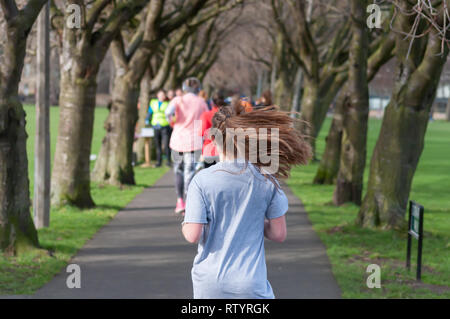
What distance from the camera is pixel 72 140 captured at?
11.9m

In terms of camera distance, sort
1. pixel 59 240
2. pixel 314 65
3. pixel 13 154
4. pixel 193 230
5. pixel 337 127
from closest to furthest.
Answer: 1. pixel 193 230
2. pixel 13 154
3. pixel 59 240
4. pixel 337 127
5. pixel 314 65

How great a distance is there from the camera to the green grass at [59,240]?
23.6 ft

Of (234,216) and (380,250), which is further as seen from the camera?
(380,250)

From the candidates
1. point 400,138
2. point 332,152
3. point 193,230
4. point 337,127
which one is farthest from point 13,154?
point 332,152

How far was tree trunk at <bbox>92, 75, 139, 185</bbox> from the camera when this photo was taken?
634 inches

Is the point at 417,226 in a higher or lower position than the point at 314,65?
lower

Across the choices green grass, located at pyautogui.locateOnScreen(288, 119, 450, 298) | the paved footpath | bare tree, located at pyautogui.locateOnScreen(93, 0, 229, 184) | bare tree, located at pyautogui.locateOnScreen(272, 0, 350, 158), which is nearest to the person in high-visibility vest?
bare tree, located at pyautogui.locateOnScreen(272, 0, 350, 158)

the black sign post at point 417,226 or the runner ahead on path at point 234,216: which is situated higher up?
the runner ahead on path at point 234,216

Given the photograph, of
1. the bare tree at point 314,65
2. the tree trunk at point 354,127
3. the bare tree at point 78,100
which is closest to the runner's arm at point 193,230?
the bare tree at point 78,100

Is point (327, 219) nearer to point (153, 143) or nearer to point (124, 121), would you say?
point (124, 121)

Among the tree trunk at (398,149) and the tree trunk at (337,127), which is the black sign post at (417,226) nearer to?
the tree trunk at (398,149)

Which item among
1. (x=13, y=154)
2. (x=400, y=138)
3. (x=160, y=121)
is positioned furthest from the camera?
(x=160, y=121)

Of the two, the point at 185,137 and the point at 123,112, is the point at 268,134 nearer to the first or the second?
the point at 185,137

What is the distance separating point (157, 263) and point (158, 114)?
13.1 m
